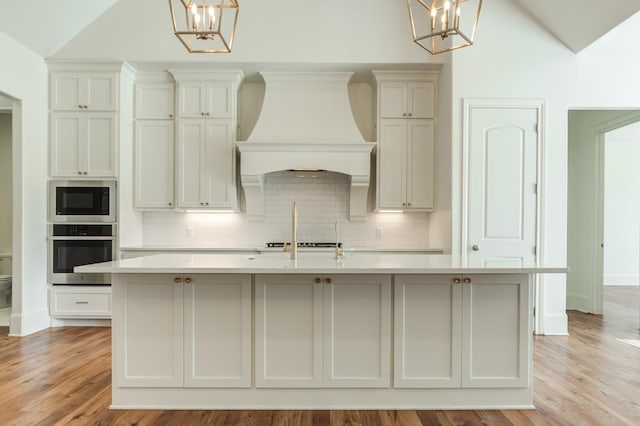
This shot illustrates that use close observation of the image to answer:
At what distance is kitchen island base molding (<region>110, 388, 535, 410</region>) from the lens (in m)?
2.73

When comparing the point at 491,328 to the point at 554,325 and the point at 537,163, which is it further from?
the point at 537,163

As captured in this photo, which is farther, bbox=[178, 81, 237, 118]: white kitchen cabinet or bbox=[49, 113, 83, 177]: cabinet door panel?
bbox=[178, 81, 237, 118]: white kitchen cabinet

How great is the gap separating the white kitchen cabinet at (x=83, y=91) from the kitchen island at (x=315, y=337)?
2.92 metres

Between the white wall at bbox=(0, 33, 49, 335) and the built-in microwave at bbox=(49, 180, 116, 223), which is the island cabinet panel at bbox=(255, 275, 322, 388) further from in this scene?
the white wall at bbox=(0, 33, 49, 335)

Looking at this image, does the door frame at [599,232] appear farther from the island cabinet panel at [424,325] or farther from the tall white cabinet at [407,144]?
the island cabinet panel at [424,325]

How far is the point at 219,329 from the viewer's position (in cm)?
271

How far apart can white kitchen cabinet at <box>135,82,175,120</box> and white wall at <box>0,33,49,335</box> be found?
3.23 ft

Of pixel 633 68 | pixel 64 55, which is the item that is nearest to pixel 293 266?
pixel 64 55

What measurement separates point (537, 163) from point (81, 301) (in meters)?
5.18

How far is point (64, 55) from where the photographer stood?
4.77m

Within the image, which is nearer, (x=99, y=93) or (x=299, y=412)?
(x=299, y=412)

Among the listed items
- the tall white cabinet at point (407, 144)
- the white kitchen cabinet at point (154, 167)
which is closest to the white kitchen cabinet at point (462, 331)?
the tall white cabinet at point (407, 144)

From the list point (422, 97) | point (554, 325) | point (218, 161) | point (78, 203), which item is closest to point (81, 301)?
point (78, 203)

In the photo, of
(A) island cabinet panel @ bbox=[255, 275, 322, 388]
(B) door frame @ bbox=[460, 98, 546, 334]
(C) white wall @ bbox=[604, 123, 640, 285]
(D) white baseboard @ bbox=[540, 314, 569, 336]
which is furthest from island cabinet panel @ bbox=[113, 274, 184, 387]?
(C) white wall @ bbox=[604, 123, 640, 285]
